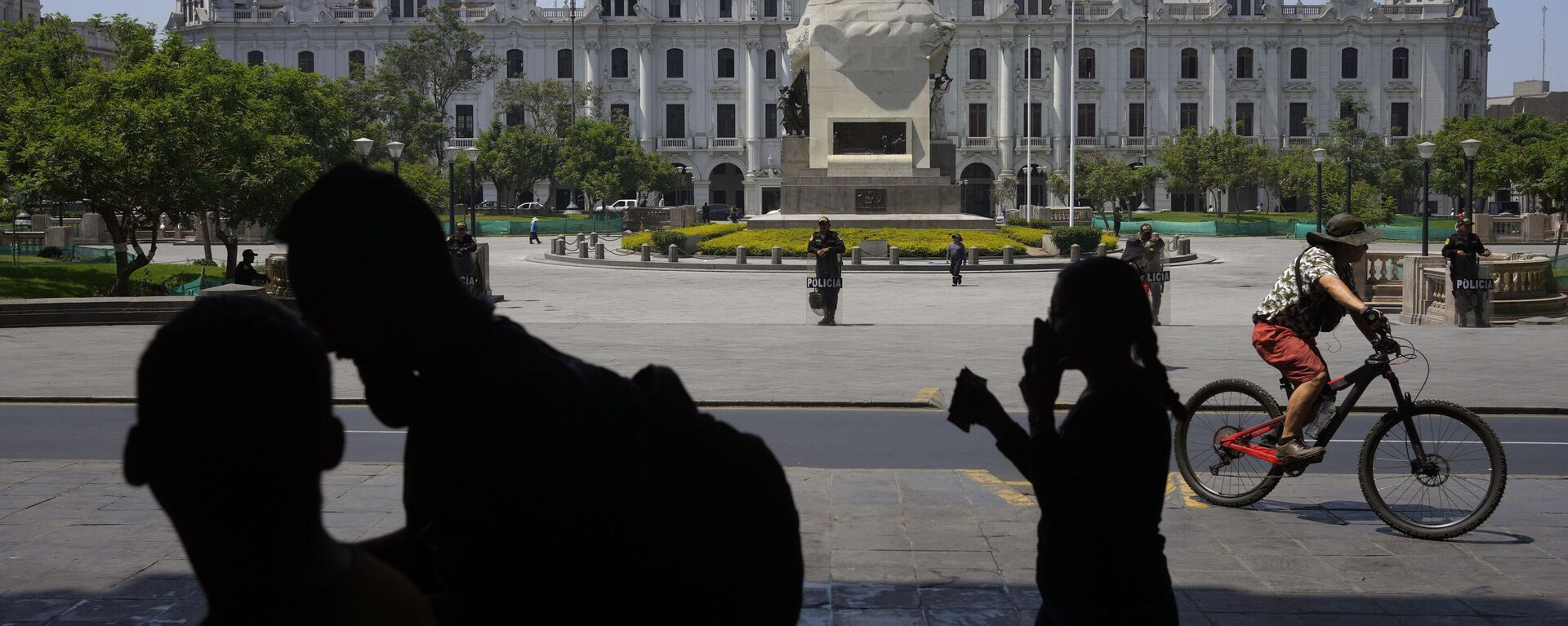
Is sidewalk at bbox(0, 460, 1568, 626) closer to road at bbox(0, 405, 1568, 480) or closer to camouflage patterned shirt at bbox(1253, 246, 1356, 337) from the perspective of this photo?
road at bbox(0, 405, 1568, 480)

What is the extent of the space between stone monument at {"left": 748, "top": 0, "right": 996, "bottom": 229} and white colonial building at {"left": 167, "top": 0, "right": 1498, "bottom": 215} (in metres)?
48.2

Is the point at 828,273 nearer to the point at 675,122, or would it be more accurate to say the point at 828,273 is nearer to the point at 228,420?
the point at 228,420

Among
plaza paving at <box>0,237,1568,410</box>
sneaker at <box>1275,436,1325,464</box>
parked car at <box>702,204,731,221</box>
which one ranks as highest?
parked car at <box>702,204,731,221</box>

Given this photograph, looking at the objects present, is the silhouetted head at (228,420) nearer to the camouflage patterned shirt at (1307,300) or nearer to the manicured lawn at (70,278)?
the camouflage patterned shirt at (1307,300)

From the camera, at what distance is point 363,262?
6.33 ft

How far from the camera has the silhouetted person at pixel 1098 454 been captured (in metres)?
3.23

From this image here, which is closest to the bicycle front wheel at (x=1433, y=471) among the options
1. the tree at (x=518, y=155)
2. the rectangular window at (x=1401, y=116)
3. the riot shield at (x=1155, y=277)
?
the riot shield at (x=1155, y=277)

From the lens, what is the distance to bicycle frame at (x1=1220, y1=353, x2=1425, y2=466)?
290 inches

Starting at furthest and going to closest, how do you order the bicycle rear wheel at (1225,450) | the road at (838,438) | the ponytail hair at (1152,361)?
1. the road at (838,438)
2. the bicycle rear wheel at (1225,450)
3. the ponytail hair at (1152,361)

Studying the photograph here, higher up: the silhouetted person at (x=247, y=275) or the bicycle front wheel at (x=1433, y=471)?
the silhouetted person at (x=247, y=275)

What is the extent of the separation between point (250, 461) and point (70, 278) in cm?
2914

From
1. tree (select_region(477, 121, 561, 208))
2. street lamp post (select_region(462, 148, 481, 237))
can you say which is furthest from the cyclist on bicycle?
tree (select_region(477, 121, 561, 208))

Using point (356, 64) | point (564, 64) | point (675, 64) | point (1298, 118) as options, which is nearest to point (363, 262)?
point (356, 64)

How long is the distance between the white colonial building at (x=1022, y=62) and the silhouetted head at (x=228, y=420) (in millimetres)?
89414
